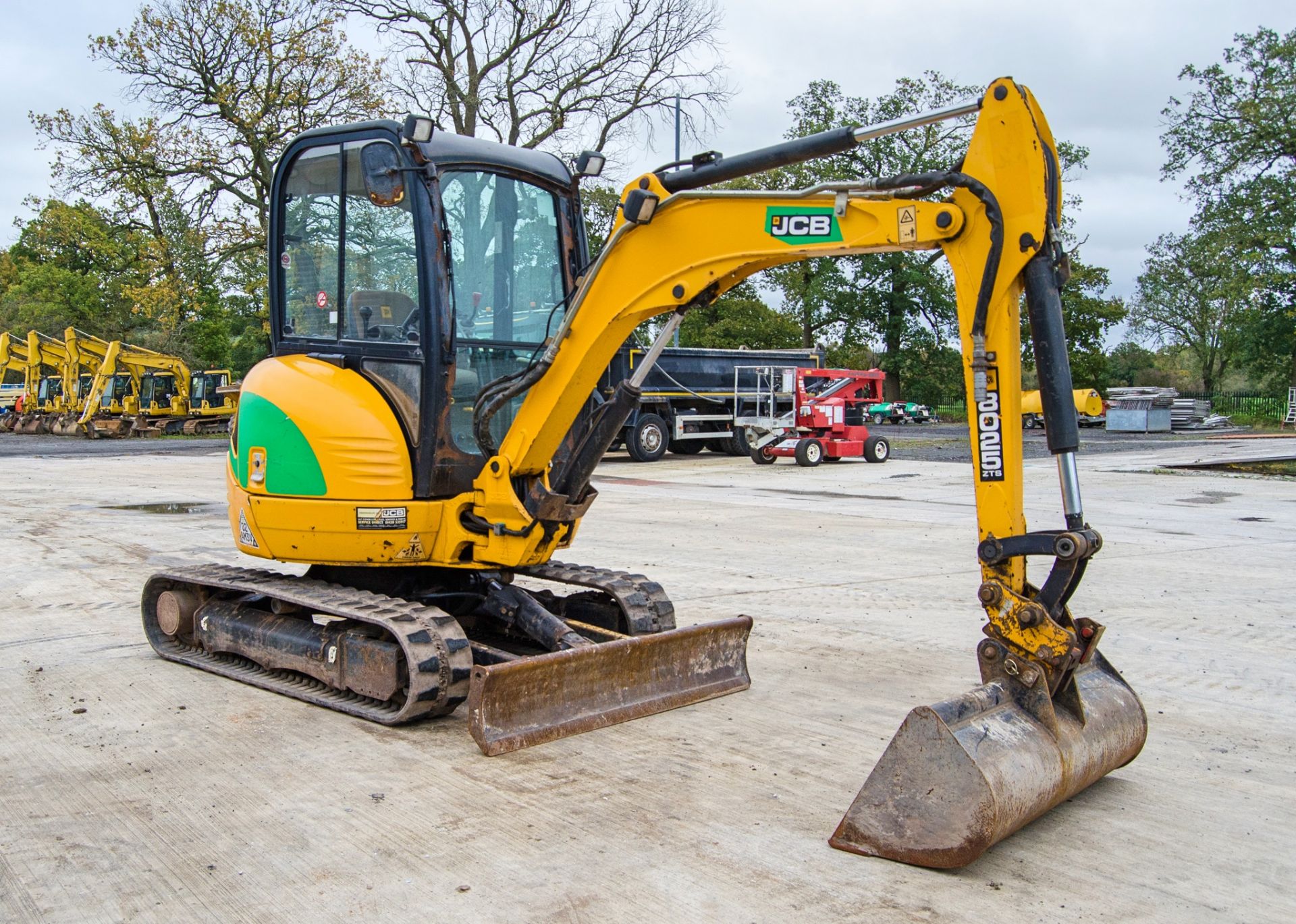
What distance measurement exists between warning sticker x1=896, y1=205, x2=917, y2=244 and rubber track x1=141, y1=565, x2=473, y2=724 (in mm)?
2629

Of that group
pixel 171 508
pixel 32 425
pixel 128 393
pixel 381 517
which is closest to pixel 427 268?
pixel 381 517

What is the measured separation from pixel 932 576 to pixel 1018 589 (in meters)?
5.55

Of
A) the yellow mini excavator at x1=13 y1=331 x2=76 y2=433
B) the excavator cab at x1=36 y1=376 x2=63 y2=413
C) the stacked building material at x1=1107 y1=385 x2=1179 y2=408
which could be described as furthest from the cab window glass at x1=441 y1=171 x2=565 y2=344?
the excavator cab at x1=36 y1=376 x2=63 y2=413

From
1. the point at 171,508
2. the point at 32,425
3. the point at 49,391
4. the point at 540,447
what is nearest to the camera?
the point at 540,447

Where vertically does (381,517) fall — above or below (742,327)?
below

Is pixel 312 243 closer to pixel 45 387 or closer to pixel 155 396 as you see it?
pixel 155 396

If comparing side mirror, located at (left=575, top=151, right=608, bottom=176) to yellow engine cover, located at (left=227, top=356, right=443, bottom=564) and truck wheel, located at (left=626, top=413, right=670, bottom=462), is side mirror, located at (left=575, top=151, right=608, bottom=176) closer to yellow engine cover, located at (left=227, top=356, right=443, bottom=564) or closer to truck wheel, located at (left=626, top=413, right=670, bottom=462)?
yellow engine cover, located at (left=227, top=356, right=443, bottom=564)

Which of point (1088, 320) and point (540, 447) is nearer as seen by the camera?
point (540, 447)

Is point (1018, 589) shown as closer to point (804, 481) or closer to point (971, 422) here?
point (971, 422)

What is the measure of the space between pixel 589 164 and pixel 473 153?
707mm

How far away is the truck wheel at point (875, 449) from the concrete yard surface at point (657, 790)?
14.7 meters

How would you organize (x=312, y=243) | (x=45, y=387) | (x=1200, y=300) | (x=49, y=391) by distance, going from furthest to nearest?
(x=1200, y=300) → (x=49, y=391) → (x=45, y=387) → (x=312, y=243)

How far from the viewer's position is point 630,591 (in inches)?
241

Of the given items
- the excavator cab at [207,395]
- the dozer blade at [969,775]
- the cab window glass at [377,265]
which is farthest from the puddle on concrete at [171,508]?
the excavator cab at [207,395]
